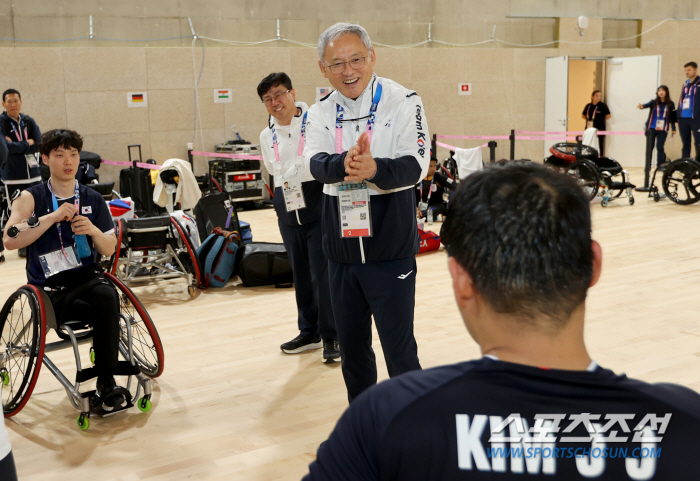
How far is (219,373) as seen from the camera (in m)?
3.61

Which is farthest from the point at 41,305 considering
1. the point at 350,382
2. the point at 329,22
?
the point at 329,22

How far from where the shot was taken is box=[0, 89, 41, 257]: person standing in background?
23.1 ft

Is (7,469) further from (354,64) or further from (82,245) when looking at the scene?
(82,245)

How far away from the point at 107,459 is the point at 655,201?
319 inches

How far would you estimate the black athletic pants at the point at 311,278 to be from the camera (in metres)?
3.59

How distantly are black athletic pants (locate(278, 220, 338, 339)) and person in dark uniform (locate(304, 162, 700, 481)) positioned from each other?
9.13 feet

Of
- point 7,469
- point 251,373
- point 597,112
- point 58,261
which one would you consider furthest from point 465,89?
point 7,469

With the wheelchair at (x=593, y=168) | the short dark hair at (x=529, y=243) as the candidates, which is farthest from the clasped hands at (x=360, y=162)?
the wheelchair at (x=593, y=168)

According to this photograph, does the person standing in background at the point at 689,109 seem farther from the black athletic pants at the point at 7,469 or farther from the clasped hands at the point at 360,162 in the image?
the black athletic pants at the point at 7,469

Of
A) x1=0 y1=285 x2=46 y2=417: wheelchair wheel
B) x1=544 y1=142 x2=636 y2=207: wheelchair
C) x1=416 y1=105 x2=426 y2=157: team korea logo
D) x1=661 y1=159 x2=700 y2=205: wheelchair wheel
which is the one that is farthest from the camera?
x1=544 y1=142 x2=636 y2=207: wheelchair

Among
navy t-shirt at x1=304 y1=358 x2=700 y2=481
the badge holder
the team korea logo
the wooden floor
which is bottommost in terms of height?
the wooden floor

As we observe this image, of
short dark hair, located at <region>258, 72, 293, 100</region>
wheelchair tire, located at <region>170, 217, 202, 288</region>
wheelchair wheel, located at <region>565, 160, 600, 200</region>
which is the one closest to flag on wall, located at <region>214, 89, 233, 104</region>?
wheelchair wheel, located at <region>565, 160, 600, 200</region>

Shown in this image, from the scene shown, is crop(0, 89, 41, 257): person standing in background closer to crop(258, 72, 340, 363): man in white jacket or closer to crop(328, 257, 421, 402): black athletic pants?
crop(258, 72, 340, 363): man in white jacket

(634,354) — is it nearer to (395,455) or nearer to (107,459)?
(107,459)
